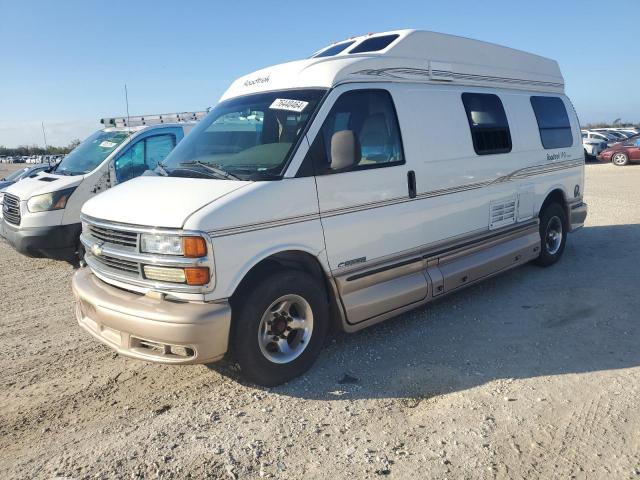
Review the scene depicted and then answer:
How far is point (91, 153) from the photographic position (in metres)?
8.20

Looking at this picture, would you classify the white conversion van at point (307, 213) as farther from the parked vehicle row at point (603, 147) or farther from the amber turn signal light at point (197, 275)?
the parked vehicle row at point (603, 147)

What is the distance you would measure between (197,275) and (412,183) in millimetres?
2269

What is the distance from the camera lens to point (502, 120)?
20.2 feet

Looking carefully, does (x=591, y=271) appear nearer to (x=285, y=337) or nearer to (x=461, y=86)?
(x=461, y=86)

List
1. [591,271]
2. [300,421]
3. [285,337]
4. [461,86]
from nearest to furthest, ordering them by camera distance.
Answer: [300,421], [285,337], [461,86], [591,271]

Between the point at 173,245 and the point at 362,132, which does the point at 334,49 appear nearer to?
the point at 362,132

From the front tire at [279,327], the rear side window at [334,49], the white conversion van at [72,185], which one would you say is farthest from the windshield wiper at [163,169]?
the white conversion van at [72,185]

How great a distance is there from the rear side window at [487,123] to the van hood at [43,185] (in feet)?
17.7

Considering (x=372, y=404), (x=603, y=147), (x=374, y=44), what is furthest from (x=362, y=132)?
(x=603, y=147)

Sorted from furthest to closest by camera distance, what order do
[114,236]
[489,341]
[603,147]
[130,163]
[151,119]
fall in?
[603,147], [151,119], [130,163], [489,341], [114,236]

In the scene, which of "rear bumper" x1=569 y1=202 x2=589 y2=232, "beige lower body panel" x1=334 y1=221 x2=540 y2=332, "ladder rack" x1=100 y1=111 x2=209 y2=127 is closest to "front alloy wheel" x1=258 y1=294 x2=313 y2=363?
"beige lower body panel" x1=334 y1=221 x2=540 y2=332

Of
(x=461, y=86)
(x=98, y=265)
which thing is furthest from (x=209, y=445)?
(x=461, y=86)

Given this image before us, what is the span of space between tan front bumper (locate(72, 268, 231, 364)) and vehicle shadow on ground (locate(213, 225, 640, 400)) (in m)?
0.75

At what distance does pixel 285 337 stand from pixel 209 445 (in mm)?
1067
